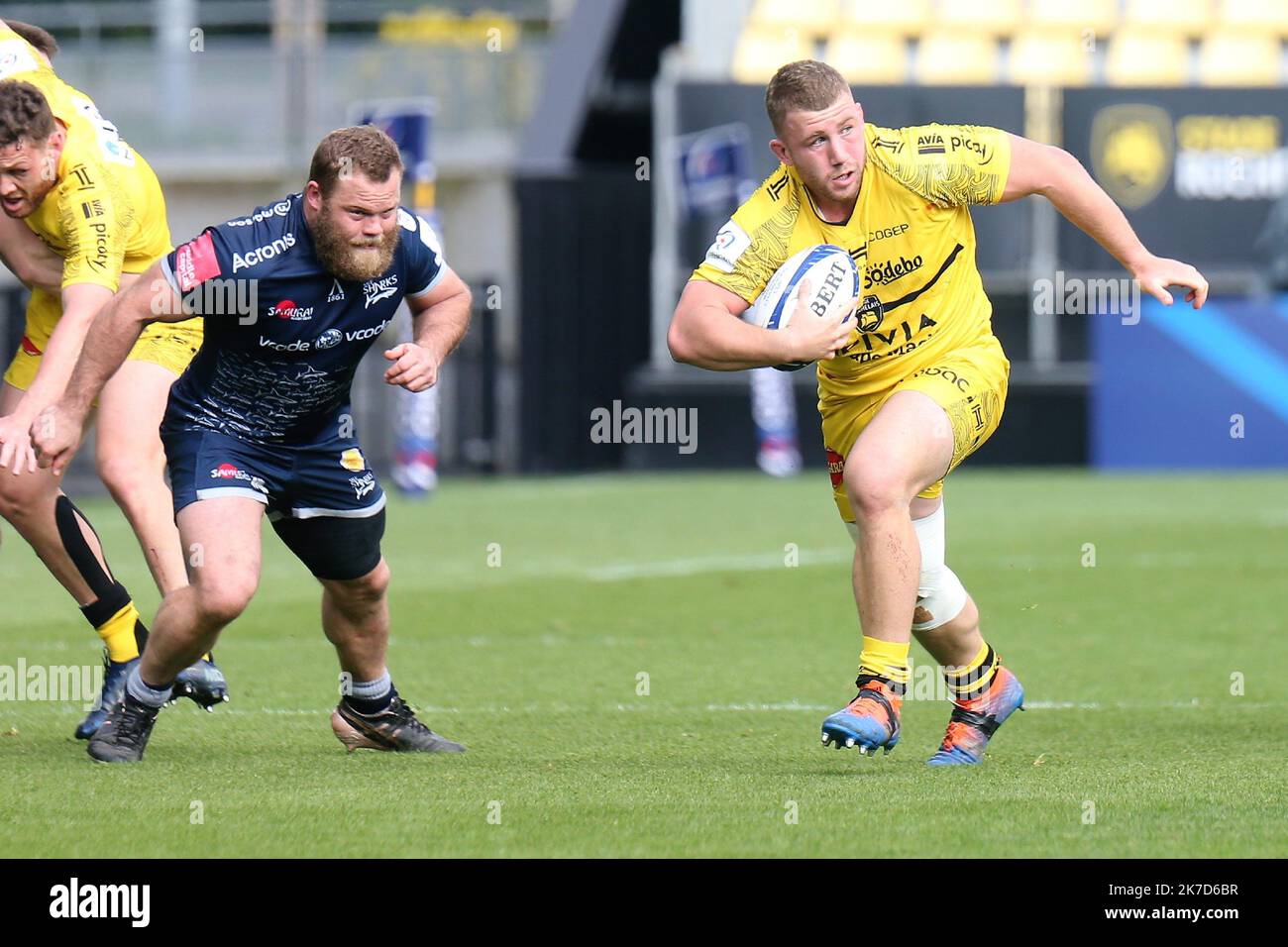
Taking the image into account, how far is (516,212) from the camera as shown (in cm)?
2392

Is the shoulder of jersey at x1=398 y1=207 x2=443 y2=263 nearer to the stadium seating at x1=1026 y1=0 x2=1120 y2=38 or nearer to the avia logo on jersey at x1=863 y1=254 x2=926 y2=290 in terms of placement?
the avia logo on jersey at x1=863 y1=254 x2=926 y2=290

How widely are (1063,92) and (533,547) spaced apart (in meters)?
11.7

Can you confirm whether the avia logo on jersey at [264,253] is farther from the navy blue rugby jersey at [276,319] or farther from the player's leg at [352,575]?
the player's leg at [352,575]

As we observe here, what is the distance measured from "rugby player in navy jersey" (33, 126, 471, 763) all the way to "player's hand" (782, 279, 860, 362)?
3.36 feet

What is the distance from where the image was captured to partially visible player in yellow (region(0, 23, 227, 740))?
265 inches

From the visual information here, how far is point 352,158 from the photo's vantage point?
5977 mm

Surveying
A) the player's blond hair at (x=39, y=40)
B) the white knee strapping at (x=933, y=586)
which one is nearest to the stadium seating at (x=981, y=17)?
the player's blond hair at (x=39, y=40)

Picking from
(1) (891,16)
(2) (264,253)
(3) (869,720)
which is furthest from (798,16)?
(3) (869,720)

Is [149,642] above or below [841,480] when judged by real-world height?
below

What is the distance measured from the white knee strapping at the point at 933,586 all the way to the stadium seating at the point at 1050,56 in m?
20.9

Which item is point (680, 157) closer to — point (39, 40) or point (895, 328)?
point (39, 40)

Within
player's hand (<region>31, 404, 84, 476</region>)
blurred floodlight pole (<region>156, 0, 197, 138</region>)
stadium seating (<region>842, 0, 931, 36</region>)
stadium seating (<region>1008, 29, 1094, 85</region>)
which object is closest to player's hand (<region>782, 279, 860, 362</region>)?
player's hand (<region>31, 404, 84, 476</region>)
